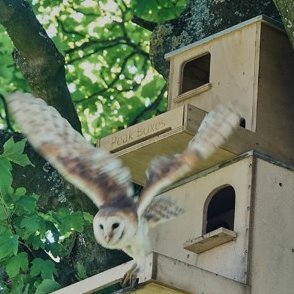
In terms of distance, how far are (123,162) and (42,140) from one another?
828 millimetres

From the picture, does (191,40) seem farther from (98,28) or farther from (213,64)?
(98,28)

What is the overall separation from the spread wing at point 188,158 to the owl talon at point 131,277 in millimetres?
217

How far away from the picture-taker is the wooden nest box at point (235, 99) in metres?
4.74

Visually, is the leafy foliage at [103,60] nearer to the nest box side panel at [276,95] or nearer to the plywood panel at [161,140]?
the plywood panel at [161,140]

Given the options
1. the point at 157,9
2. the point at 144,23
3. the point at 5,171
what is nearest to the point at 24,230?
the point at 5,171

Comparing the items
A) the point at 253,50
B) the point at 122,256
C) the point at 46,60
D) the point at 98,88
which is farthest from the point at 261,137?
the point at 98,88


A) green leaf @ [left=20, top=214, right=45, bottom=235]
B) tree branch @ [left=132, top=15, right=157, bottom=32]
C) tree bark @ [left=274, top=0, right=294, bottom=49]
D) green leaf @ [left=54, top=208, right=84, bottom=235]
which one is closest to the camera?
tree bark @ [left=274, top=0, right=294, bottom=49]

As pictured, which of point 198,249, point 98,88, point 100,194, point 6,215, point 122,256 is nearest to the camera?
point 100,194

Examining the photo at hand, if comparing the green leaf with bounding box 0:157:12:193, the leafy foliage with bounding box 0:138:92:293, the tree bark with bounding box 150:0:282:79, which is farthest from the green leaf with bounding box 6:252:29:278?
the tree bark with bounding box 150:0:282:79

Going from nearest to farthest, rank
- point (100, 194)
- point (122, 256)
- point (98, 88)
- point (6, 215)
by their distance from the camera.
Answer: point (100, 194) → point (6, 215) → point (122, 256) → point (98, 88)

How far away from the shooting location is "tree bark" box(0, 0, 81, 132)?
5637 millimetres

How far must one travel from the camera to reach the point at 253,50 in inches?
201

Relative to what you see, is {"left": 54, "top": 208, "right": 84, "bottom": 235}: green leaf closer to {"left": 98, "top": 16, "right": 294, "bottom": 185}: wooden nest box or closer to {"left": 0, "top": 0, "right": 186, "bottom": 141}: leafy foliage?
{"left": 98, "top": 16, "right": 294, "bottom": 185}: wooden nest box

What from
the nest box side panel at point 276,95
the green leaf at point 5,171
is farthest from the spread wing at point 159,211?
the green leaf at point 5,171
